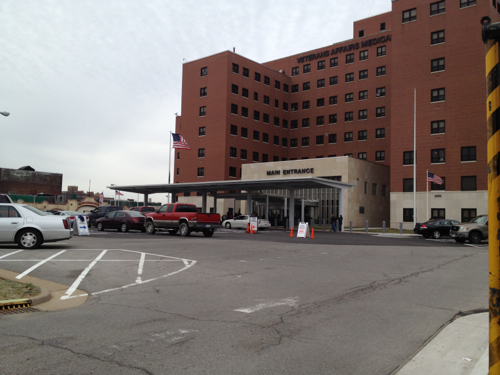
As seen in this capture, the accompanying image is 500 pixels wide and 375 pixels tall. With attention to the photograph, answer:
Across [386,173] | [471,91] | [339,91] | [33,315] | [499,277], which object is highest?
[339,91]

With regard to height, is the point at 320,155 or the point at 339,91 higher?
the point at 339,91

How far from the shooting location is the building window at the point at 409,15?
5026 cm

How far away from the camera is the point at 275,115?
233 ft

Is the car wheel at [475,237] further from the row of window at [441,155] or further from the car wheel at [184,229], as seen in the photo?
the row of window at [441,155]

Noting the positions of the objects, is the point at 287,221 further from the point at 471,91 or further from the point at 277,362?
the point at 277,362

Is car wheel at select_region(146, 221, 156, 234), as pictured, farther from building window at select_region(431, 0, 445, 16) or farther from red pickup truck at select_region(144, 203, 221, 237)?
building window at select_region(431, 0, 445, 16)

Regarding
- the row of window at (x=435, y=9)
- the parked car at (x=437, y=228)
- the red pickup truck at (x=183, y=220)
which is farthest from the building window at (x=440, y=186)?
the red pickup truck at (x=183, y=220)

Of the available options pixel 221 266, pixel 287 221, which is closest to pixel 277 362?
pixel 221 266

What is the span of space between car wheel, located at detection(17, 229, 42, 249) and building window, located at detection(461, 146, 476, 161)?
43.2 m

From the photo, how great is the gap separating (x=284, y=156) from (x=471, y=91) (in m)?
33.1

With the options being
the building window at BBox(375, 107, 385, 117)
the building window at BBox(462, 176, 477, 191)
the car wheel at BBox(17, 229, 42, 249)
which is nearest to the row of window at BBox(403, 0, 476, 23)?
the building window at BBox(375, 107, 385, 117)

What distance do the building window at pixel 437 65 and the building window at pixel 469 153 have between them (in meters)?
9.52

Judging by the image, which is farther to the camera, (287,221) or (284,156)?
(284,156)

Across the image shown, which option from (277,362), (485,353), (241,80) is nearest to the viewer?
(277,362)
